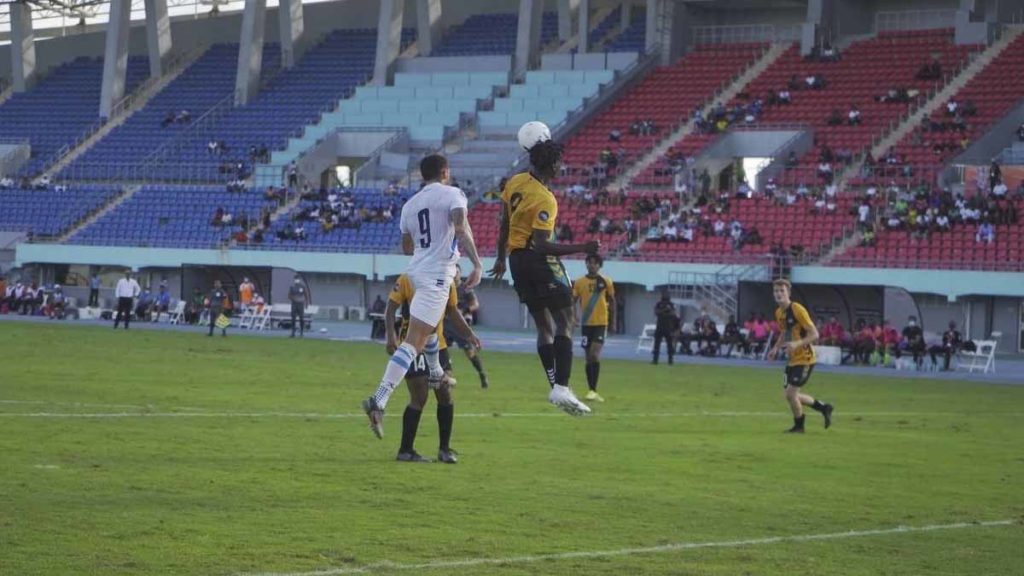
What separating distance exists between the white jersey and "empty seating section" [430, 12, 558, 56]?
60.5 metres

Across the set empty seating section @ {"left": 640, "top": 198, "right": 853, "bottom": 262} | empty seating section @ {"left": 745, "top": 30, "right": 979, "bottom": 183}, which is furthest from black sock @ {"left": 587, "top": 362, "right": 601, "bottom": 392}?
empty seating section @ {"left": 745, "top": 30, "right": 979, "bottom": 183}

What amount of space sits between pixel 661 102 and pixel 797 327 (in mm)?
46466

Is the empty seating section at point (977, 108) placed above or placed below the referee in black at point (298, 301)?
above

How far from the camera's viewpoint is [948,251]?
51.5 meters

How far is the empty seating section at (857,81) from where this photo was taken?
6200 cm

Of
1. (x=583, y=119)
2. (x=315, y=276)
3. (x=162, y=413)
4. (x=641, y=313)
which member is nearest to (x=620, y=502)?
(x=162, y=413)

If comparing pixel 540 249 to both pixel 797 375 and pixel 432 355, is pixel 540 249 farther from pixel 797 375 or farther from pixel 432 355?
pixel 797 375

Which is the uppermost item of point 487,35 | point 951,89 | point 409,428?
point 487,35

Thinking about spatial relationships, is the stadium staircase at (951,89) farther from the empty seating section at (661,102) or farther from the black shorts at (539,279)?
the black shorts at (539,279)

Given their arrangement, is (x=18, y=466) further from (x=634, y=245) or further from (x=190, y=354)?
(x=634, y=245)

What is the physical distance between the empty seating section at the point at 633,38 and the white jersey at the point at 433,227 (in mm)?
57634

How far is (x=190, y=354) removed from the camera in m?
38.0

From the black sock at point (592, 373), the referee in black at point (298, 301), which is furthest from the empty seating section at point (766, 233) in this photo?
the black sock at point (592, 373)

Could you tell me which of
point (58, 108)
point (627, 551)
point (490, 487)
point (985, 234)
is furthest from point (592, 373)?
point (58, 108)
